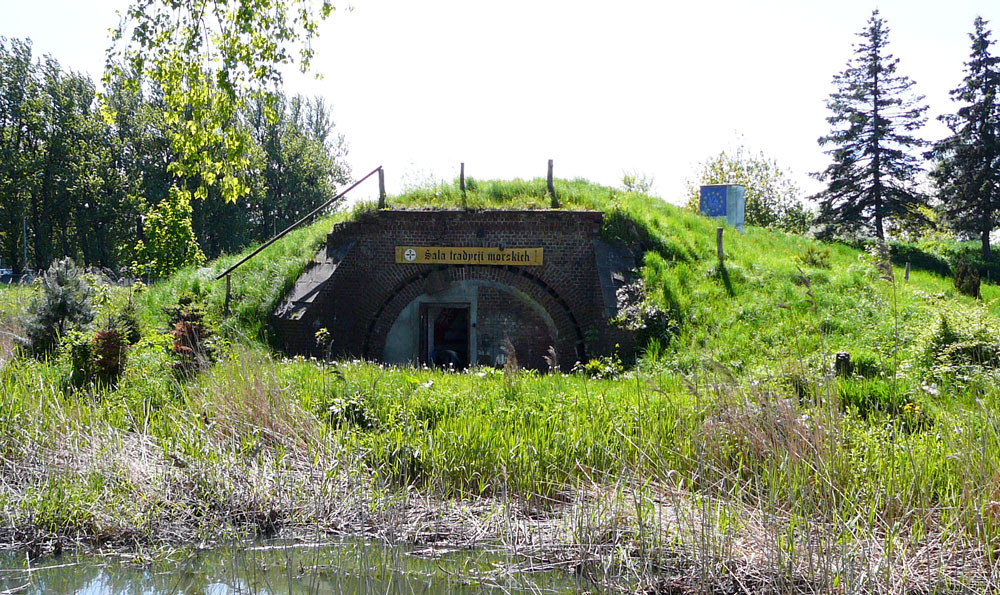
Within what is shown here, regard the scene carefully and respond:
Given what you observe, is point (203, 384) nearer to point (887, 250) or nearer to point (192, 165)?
point (192, 165)

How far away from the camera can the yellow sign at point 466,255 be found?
1452 centimetres

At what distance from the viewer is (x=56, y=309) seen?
11.7 metres

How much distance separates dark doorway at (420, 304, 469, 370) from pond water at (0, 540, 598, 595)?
9.03 m

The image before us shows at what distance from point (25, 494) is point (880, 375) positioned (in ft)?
29.8

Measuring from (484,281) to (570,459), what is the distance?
8217 millimetres

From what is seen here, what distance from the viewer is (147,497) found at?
6.40 m

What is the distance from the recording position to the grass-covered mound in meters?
5.00

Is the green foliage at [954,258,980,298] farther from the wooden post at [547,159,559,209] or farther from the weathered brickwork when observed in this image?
the wooden post at [547,159,559,209]

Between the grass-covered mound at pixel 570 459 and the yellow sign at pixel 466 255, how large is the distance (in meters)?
3.85

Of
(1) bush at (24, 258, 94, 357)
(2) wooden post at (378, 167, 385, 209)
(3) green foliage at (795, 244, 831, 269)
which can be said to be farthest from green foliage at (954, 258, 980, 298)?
(1) bush at (24, 258, 94, 357)

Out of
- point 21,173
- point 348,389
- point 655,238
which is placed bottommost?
point 348,389

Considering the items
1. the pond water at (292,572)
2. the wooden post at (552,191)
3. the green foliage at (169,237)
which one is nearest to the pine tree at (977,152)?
the wooden post at (552,191)

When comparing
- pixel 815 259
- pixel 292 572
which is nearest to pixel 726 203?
pixel 815 259

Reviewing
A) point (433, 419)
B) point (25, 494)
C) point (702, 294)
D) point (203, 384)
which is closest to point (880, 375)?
point (702, 294)
